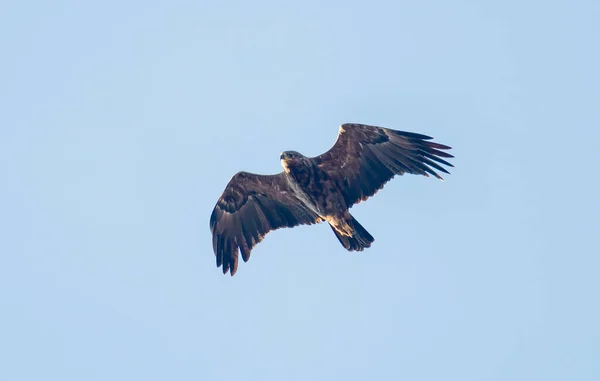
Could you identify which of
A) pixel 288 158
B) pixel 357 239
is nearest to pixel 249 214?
pixel 288 158

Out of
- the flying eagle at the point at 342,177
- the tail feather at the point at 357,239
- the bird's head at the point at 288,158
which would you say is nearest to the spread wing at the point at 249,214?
the flying eagle at the point at 342,177

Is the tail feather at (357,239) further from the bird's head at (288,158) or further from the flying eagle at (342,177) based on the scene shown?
the bird's head at (288,158)

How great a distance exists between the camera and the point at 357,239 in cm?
2822

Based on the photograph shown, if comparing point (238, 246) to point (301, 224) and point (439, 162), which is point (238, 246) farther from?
point (439, 162)

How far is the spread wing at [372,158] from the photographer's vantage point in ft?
91.2

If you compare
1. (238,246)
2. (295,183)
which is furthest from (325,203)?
(238,246)

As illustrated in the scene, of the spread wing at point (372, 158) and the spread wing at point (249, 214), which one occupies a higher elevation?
the spread wing at point (249, 214)

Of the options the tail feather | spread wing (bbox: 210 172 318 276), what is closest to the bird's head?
spread wing (bbox: 210 172 318 276)

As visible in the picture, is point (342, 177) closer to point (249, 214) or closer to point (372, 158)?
point (372, 158)

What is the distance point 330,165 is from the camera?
93.8ft

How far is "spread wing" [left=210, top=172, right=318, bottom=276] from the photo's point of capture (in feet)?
96.5

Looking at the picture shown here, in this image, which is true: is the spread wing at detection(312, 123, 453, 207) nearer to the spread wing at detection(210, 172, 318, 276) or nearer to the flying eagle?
the flying eagle

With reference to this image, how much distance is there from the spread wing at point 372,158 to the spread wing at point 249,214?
1437 mm

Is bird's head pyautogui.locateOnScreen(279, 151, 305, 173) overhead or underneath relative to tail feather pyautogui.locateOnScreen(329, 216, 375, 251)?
overhead
